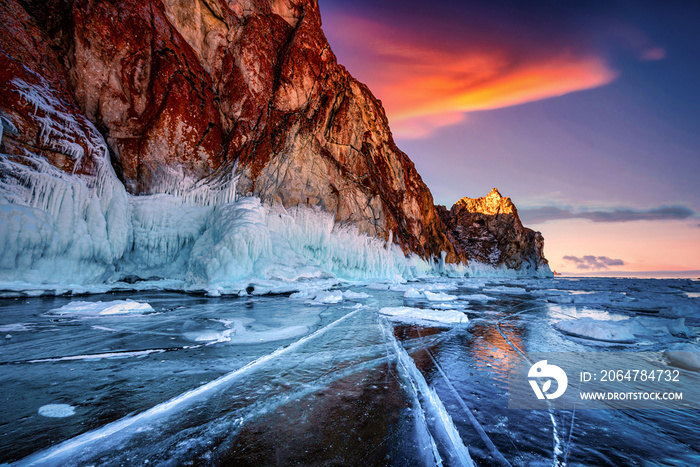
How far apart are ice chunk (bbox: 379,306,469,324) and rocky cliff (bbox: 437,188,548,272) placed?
5242 cm

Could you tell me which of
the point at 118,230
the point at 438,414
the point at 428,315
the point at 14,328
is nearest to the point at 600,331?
the point at 428,315

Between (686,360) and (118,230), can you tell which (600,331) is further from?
(118,230)

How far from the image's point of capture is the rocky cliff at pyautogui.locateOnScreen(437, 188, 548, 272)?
58.8m

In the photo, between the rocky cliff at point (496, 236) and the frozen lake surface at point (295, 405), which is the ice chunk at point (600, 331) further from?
the rocky cliff at point (496, 236)

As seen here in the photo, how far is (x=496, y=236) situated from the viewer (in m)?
61.1

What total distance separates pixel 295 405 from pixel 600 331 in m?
6.30

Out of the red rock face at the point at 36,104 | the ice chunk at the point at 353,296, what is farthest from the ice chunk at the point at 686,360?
the red rock face at the point at 36,104

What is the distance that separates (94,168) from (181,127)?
471cm

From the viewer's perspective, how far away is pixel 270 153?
1872 centimetres

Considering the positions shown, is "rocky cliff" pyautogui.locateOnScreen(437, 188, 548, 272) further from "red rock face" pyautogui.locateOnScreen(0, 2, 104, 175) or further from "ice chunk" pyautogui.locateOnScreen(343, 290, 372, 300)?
"red rock face" pyautogui.locateOnScreen(0, 2, 104, 175)

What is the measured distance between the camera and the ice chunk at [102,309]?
268 inches

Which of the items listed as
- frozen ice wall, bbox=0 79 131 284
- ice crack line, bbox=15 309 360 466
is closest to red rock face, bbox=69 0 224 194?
frozen ice wall, bbox=0 79 131 284

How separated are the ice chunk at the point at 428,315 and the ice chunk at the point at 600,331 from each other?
2200 mm

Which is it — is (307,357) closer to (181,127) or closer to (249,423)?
(249,423)
